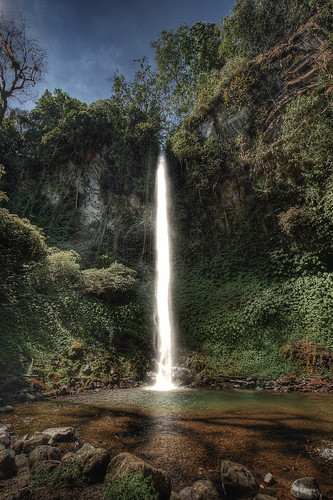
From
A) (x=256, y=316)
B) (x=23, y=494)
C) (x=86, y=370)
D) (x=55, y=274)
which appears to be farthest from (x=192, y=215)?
(x=23, y=494)

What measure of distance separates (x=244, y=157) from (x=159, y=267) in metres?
8.26

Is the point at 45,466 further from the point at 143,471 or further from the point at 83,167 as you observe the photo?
the point at 83,167

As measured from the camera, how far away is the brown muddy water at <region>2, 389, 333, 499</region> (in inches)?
95.0

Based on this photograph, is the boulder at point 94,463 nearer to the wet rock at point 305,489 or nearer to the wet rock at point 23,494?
the wet rock at point 23,494

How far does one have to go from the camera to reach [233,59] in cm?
1460

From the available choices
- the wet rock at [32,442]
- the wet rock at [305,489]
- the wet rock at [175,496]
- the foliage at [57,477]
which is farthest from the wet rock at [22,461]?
the wet rock at [305,489]

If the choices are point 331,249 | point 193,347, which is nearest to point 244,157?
point 331,249

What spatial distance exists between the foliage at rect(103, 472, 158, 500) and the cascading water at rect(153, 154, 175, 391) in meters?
5.76

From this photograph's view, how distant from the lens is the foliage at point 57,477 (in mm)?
2051

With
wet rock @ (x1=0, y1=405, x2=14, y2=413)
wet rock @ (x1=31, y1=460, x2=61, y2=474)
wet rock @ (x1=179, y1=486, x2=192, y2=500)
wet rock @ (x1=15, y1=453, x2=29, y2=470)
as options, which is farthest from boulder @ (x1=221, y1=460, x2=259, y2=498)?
wet rock @ (x1=0, y1=405, x2=14, y2=413)

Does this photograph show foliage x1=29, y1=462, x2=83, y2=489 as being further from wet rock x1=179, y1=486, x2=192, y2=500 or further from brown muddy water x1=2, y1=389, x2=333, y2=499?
wet rock x1=179, y1=486, x2=192, y2=500

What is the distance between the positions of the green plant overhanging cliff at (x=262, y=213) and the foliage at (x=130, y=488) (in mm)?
7382

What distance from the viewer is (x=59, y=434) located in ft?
10.2

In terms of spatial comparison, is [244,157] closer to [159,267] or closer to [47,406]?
[159,267]
